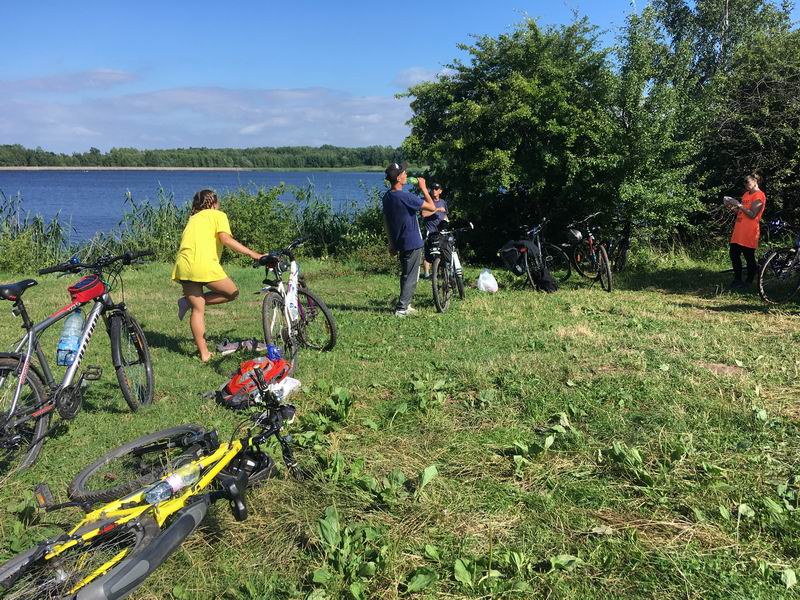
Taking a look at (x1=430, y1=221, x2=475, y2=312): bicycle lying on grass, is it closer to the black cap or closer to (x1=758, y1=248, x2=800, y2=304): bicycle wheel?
the black cap

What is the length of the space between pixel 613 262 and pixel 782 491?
8934mm

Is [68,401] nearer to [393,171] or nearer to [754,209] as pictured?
[393,171]

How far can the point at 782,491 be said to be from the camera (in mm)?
3080

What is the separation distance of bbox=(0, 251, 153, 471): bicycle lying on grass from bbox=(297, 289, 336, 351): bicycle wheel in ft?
5.52

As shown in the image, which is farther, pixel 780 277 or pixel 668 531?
pixel 780 277

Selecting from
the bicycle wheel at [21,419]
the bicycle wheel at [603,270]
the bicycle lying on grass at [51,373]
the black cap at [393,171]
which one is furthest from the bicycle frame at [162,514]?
the bicycle wheel at [603,270]

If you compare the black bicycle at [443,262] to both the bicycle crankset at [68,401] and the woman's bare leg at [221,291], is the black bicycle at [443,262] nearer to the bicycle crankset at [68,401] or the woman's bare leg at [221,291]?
the woman's bare leg at [221,291]

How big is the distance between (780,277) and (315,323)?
268 inches

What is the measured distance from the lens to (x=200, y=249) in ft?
19.5

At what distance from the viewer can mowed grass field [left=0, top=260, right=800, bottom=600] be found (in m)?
2.68

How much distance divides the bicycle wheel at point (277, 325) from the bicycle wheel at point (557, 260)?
5369mm

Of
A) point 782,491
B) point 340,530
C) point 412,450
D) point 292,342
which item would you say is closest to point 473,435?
point 412,450

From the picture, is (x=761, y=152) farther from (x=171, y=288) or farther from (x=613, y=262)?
(x=171, y=288)

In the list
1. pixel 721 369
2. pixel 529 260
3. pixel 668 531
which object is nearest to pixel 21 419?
pixel 668 531
